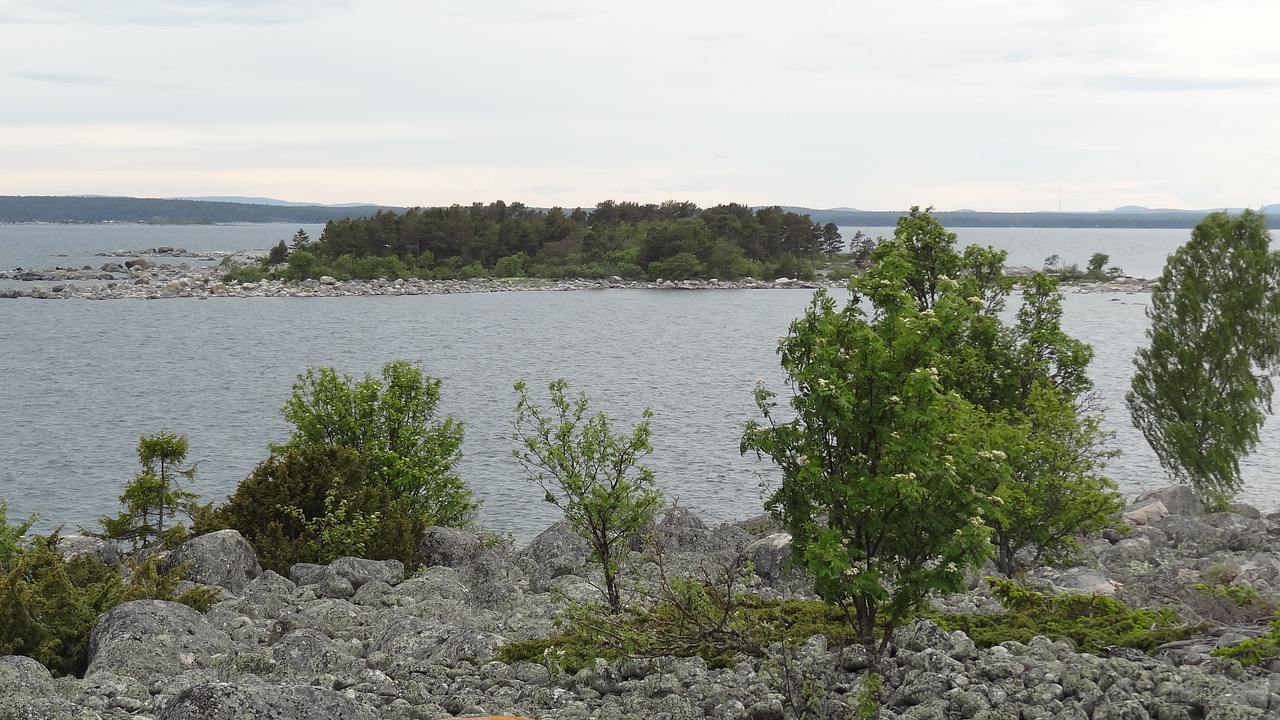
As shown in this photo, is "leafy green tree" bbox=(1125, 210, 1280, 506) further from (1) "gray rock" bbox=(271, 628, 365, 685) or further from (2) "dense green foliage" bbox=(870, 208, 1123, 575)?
(1) "gray rock" bbox=(271, 628, 365, 685)

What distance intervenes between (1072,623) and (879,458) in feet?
10.5

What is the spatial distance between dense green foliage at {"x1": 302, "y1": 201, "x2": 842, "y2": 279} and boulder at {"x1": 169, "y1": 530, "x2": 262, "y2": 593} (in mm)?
110830

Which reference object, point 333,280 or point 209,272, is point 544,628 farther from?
point 209,272

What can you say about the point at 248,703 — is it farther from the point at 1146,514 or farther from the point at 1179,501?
the point at 1179,501

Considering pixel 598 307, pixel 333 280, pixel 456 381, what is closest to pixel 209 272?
pixel 333 280

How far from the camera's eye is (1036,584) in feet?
50.4

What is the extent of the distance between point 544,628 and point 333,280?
113m

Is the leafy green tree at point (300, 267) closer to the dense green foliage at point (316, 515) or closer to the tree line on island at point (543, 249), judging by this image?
the tree line on island at point (543, 249)

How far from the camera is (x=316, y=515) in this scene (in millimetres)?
20922

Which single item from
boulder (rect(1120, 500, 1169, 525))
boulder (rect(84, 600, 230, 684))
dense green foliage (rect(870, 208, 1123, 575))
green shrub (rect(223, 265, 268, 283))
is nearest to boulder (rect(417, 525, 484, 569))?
boulder (rect(84, 600, 230, 684))

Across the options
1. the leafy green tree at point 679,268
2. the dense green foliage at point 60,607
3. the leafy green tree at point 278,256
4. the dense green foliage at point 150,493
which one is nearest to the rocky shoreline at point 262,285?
the leafy green tree at point 679,268

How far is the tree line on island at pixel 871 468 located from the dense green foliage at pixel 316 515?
0.05 m

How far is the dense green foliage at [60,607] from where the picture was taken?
12.8 metres

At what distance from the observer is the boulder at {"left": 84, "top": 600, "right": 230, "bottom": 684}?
11.8 m
